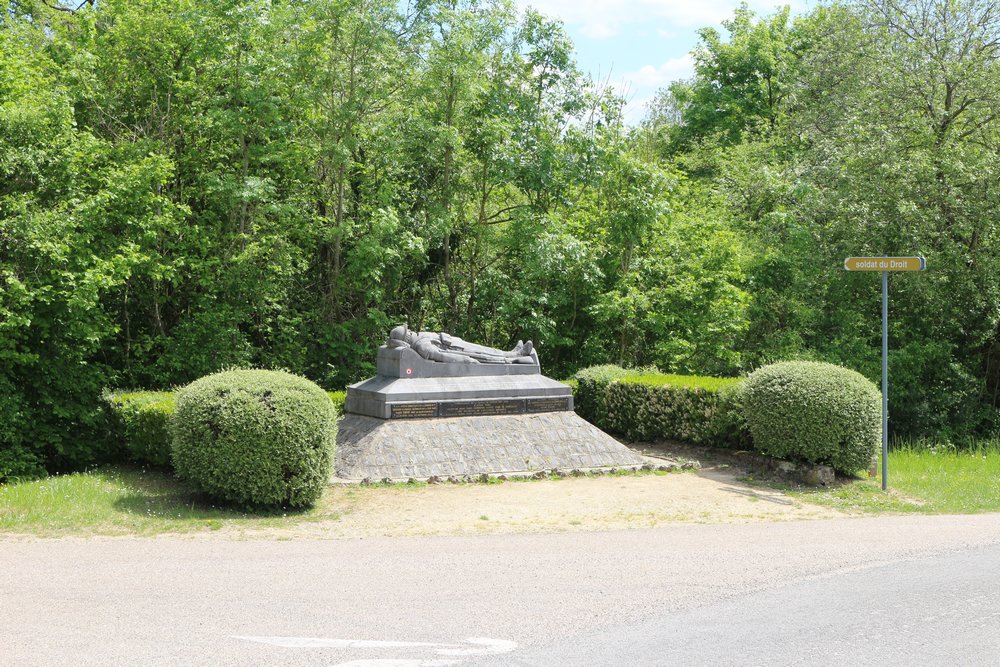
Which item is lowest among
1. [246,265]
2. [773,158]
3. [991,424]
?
[991,424]

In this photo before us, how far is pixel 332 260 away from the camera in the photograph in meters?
18.0

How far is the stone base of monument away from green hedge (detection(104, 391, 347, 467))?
0.92m

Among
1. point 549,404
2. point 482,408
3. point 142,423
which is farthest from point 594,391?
point 142,423

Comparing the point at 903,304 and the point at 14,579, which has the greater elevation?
the point at 903,304

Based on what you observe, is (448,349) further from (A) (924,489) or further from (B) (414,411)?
(A) (924,489)

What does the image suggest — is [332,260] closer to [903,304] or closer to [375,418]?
[375,418]

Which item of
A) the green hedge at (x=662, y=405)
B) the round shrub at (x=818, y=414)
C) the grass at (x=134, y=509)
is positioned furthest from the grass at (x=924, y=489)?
the grass at (x=134, y=509)

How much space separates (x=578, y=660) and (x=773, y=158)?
66.6 feet

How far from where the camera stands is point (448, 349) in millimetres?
14234

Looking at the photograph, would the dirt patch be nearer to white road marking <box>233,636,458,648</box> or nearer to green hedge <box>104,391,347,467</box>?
green hedge <box>104,391,347,467</box>

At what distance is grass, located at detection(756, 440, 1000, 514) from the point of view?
10.8m

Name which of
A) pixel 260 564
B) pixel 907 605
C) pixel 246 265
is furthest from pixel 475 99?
pixel 907 605

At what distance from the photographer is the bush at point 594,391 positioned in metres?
16.6

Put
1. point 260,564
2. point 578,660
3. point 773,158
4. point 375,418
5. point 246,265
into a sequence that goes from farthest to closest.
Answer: point 773,158 < point 246,265 < point 375,418 < point 260,564 < point 578,660
